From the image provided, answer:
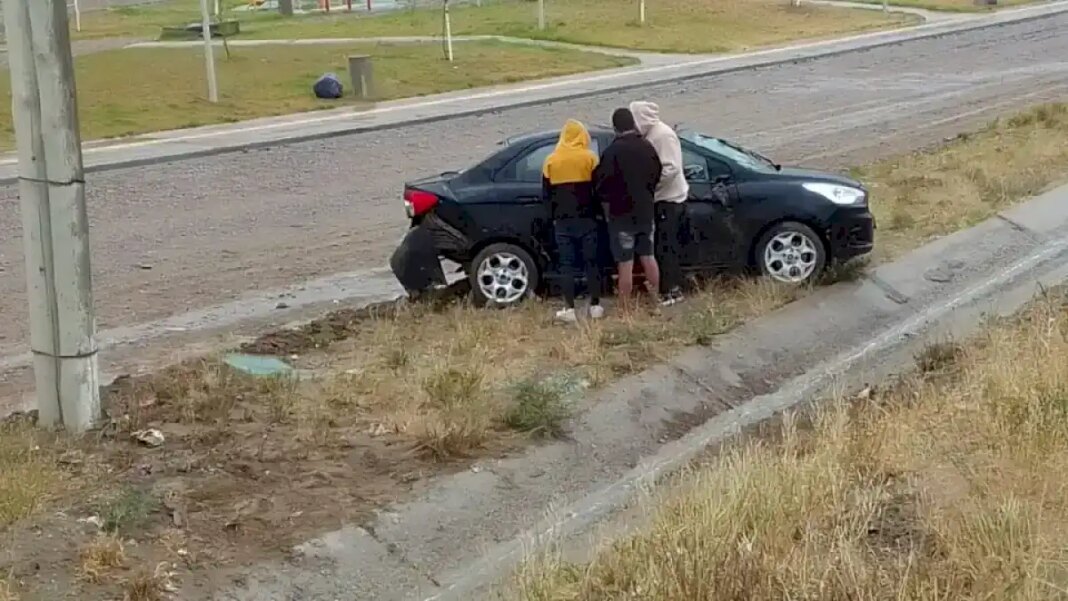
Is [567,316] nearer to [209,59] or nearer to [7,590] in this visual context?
[7,590]

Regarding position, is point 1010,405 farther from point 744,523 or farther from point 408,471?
point 408,471

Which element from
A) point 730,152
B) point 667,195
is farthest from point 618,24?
point 667,195

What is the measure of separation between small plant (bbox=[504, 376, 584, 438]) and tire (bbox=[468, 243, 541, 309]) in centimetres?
299

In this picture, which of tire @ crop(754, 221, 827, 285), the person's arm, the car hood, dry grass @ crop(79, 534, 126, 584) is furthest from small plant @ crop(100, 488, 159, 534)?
the car hood

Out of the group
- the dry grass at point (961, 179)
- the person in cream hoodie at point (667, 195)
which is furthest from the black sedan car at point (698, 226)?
the dry grass at point (961, 179)

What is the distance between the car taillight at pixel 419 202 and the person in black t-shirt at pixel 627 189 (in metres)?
1.70

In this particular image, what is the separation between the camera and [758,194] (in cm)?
1223

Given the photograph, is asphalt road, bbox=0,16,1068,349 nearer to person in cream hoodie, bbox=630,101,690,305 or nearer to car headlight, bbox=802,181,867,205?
person in cream hoodie, bbox=630,101,690,305

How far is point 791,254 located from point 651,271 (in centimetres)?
141

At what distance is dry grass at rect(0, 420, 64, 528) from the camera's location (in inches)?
275

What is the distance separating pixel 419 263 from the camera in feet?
40.7

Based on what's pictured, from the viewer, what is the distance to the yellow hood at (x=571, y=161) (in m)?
11.4

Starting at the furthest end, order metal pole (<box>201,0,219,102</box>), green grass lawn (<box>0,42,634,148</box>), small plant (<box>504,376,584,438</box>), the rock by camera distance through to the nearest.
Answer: metal pole (<box>201,0,219,102</box>) → green grass lawn (<box>0,42,634,148</box>) → small plant (<box>504,376,584,438</box>) → the rock

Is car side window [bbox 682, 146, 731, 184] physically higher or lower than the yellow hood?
lower
